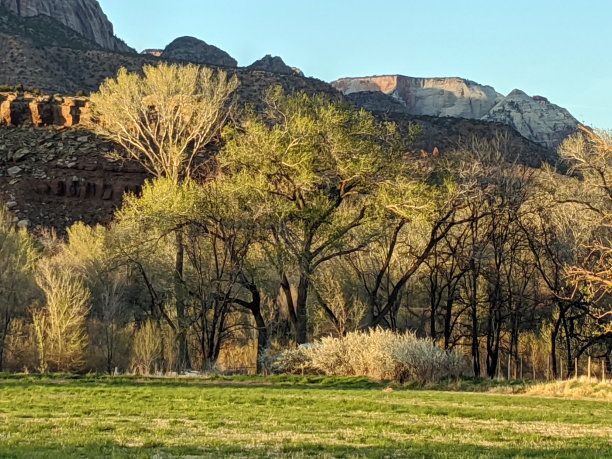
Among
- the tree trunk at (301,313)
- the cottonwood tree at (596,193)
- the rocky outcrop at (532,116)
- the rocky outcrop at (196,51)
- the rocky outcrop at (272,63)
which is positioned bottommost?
the tree trunk at (301,313)

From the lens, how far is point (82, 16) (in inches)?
6344

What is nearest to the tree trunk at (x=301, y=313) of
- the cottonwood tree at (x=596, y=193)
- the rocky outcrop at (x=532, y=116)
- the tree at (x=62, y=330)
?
the tree at (x=62, y=330)

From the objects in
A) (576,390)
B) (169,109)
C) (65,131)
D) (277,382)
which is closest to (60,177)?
(65,131)

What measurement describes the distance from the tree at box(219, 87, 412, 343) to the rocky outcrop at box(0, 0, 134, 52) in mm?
109272

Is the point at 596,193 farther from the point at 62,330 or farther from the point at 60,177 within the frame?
the point at 60,177

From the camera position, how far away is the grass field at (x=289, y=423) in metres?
9.66

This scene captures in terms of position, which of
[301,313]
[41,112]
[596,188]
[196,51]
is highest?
[196,51]

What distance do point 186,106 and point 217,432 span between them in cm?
3279

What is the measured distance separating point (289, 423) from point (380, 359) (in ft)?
48.0

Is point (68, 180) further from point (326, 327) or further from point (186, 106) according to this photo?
point (326, 327)

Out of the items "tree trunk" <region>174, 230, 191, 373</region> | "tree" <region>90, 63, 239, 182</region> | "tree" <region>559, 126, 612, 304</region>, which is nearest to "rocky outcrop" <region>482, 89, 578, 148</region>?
"tree" <region>90, 63, 239, 182</region>

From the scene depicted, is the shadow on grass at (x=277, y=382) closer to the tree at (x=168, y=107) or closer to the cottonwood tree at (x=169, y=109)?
the cottonwood tree at (x=169, y=109)

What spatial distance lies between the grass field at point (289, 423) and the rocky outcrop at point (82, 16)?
126 m

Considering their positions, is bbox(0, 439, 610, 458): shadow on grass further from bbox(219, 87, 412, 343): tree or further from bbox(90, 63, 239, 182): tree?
bbox(90, 63, 239, 182): tree
